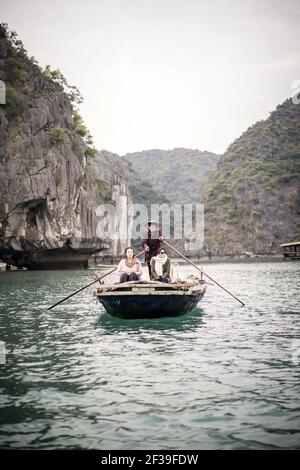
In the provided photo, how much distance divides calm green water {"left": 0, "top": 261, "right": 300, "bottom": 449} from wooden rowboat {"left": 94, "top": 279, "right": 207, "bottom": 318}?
41 centimetres

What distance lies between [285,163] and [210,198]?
23479 mm

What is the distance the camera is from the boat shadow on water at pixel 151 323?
40.9ft

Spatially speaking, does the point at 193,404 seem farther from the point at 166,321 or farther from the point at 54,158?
the point at 54,158

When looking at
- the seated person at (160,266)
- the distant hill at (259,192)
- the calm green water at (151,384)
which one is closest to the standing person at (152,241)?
the seated person at (160,266)

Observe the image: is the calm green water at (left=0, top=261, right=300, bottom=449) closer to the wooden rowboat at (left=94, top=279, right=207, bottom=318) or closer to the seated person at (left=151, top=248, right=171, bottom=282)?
the wooden rowboat at (left=94, top=279, right=207, bottom=318)

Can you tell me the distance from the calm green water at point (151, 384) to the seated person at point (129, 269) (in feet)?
4.49

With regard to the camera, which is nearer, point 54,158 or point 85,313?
point 85,313

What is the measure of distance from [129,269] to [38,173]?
109ft

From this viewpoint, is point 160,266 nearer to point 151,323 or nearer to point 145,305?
point 145,305

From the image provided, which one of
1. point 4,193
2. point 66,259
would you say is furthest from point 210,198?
point 4,193

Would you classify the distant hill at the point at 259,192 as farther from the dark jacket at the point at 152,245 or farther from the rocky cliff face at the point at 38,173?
the dark jacket at the point at 152,245

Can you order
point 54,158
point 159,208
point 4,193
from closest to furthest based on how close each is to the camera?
point 4,193, point 54,158, point 159,208
